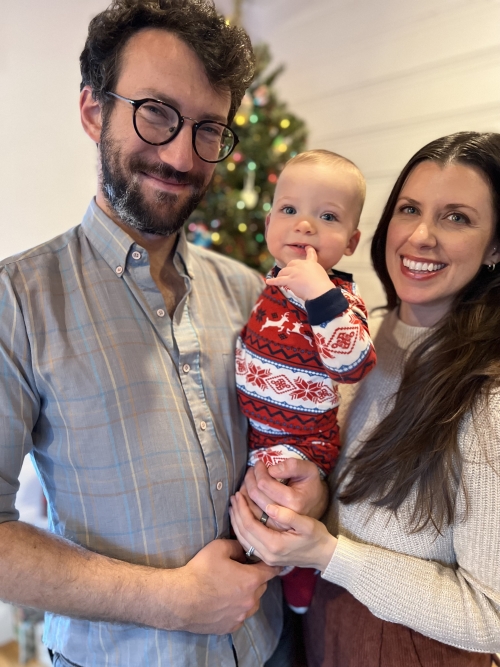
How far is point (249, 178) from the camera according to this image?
2.59 m

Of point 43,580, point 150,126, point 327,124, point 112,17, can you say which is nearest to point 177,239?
point 150,126

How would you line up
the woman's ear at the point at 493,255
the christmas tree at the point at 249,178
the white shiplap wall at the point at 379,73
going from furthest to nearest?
1. the christmas tree at the point at 249,178
2. the white shiplap wall at the point at 379,73
3. the woman's ear at the point at 493,255

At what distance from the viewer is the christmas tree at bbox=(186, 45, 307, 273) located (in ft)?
8.16

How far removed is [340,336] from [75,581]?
733 mm

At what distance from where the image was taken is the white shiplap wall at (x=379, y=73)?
2.37m

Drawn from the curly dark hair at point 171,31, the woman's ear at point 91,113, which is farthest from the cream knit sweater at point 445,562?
the woman's ear at point 91,113

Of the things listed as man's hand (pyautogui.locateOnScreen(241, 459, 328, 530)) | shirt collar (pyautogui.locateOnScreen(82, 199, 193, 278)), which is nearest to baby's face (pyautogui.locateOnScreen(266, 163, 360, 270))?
shirt collar (pyautogui.locateOnScreen(82, 199, 193, 278))

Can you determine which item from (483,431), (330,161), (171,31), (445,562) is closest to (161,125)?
(171,31)

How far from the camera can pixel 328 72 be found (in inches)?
121

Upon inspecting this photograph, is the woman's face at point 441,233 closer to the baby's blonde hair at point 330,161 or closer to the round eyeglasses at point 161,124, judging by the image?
the baby's blonde hair at point 330,161

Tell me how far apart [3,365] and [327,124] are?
2820 millimetres

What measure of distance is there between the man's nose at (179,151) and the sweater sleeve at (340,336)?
1.51 feet

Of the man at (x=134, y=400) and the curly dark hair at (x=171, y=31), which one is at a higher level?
the curly dark hair at (x=171, y=31)

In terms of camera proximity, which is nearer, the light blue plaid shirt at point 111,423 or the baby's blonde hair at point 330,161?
the light blue plaid shirt at point 111,423
